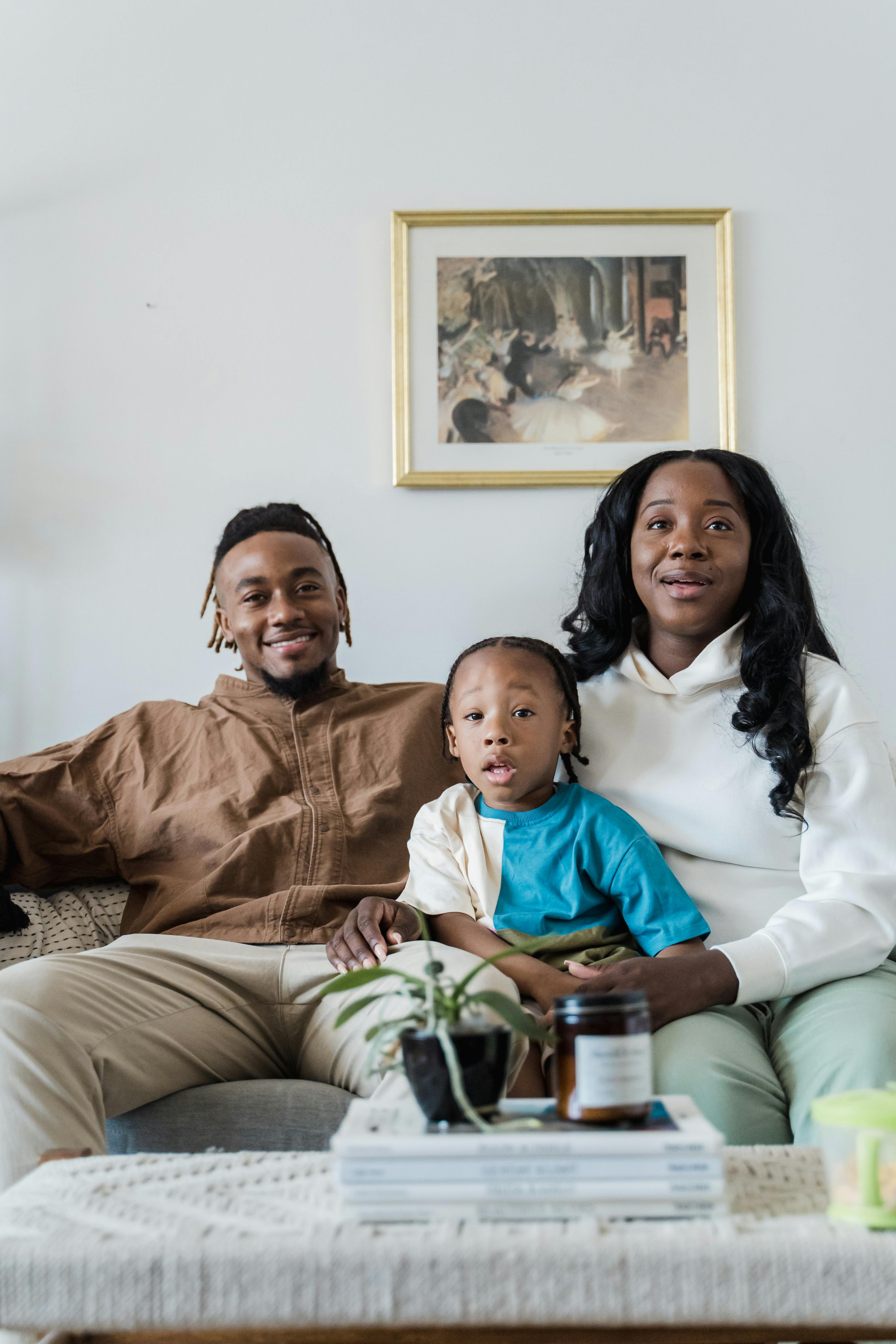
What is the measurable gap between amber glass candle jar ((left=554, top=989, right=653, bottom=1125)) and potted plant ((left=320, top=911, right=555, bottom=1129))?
4cm

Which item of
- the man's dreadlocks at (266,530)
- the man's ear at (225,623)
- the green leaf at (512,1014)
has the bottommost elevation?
the green leaf at (512,1014)

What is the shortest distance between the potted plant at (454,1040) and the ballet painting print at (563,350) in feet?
5.44

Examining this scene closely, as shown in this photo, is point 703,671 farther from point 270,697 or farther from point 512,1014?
point 512,1014

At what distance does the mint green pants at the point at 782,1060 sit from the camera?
128cm

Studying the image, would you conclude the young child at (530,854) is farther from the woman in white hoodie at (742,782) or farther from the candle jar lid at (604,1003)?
the candle jar lid at (604,1003)

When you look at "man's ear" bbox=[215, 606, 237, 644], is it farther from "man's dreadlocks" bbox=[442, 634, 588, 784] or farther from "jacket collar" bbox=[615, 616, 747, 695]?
"jacket collar" bbox=[615, 616, 747, 695]

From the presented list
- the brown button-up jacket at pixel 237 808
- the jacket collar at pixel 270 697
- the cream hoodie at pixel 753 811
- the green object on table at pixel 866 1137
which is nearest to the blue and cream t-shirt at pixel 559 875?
the cream hoodie at pixel 753 811

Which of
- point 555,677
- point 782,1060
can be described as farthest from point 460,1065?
point 555,677

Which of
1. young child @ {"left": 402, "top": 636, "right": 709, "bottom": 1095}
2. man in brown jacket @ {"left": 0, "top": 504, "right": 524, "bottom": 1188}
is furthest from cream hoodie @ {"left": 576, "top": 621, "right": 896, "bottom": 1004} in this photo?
man in brown jacket @ {"left": 0, "top": 504, "right": 524, "bottom": 1188}

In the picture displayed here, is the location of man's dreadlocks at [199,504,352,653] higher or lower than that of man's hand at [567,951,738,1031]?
higher

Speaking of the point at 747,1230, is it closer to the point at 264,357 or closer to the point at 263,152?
the point at 264,357

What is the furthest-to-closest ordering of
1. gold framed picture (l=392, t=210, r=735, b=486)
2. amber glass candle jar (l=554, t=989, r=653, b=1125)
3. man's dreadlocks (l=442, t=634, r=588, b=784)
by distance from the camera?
1. gold framed picture (l=392, t=210, r=735, b=486)
2. man's dreadlocks (l=442, t=634, r=588, b=784)
3. amber glass candle jar (l=554, t=989, r=653, b=1125)

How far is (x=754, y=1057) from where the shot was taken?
1.39 m

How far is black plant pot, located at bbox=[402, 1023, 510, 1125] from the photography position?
0.86 meters
